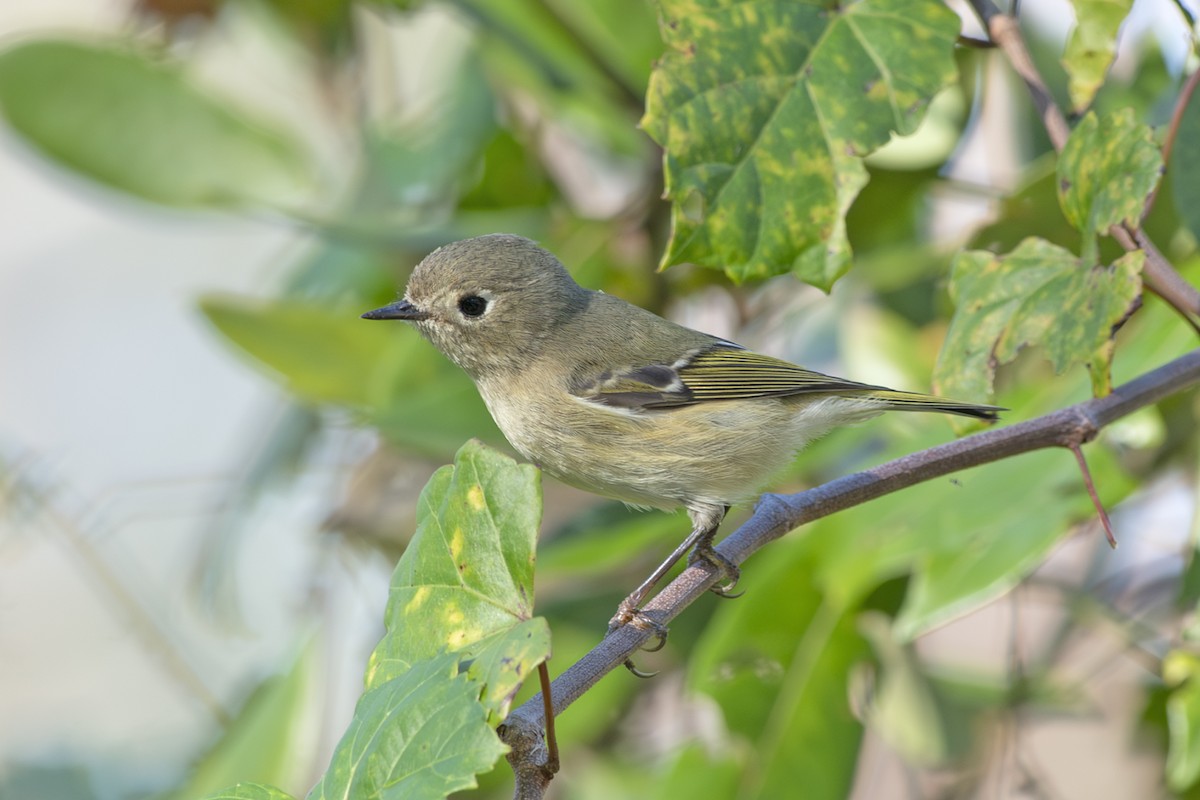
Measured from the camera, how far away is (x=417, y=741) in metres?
0.98

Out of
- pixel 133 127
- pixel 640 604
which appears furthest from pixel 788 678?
pixel 133 127

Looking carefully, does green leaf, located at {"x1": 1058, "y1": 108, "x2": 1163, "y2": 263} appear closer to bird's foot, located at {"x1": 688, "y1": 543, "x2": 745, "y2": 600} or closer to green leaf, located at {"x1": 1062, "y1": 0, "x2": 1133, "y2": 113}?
green leaf, located at {"x1": 1062, "y1": 0, "x2": 1133, "y2": 113}

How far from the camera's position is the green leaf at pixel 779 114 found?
1.37 meters

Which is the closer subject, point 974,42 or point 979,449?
point 979,449

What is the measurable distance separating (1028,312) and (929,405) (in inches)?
11.5

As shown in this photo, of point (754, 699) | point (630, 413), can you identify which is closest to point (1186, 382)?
point (630, 413)

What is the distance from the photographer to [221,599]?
A: 9.89ft

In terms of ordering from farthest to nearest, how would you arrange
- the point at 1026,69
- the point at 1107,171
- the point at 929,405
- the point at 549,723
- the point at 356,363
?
the point at 356,363 → the point at 929,405 → the point at 1026,69 → the point at 1107,171 → the point at 549,723

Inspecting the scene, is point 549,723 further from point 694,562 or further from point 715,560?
point 694,562

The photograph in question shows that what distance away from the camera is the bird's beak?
5.90ft

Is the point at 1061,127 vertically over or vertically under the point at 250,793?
over

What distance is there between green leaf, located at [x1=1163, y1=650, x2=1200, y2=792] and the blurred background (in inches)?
7.2

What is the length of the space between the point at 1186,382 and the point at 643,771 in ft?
4.82

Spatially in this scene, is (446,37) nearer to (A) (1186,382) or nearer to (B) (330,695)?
(B) (330,695)
